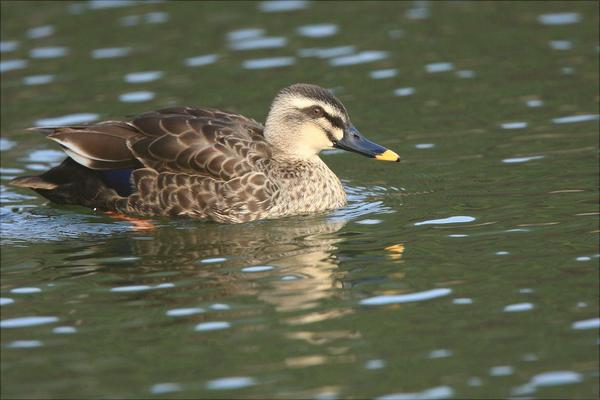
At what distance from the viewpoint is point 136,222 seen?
13359mm

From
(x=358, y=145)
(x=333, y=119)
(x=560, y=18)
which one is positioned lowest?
(x=358, y=145)

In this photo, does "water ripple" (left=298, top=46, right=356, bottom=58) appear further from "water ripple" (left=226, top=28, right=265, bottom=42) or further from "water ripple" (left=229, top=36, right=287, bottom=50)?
"water ripple" (left=226, top=28, right=265, bottom=42)

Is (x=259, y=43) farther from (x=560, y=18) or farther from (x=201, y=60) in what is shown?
(x=560, y=18)

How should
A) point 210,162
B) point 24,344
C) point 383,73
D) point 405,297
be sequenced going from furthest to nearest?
point 383,73, point 210,162, point 405,297, point 24,344

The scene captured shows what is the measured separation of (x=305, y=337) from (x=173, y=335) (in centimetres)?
98

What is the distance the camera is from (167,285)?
432 inches

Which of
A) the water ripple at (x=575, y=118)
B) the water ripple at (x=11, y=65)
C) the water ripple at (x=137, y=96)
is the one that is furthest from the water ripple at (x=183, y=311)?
the water ripple at (x=11, y=65)

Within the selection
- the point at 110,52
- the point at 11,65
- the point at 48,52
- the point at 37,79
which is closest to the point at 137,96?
the point at 37,79

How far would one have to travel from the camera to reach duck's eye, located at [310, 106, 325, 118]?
13695mm

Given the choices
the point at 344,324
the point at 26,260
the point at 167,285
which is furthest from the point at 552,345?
the point at 26,260

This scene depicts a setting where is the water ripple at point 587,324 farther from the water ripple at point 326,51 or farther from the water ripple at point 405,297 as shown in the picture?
the water ripple at point 326,51

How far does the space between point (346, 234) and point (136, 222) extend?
2.23 metres

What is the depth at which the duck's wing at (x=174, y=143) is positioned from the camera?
13.4m

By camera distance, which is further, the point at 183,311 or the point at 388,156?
the point at 388,156
